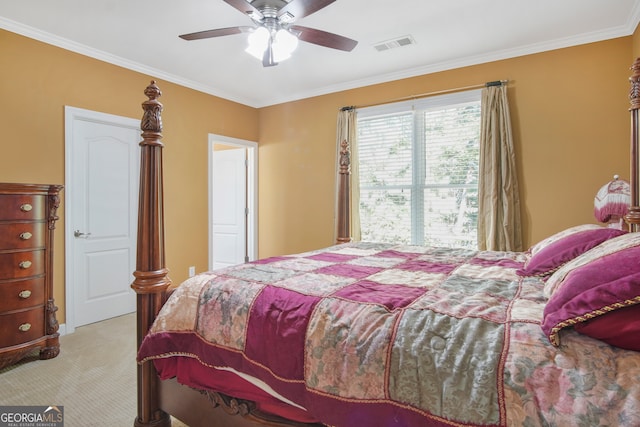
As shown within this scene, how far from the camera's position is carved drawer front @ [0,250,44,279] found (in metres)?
2.40

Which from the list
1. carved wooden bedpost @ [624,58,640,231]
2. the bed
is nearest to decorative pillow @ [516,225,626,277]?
the bed

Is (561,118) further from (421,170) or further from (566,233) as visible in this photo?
(566,233)

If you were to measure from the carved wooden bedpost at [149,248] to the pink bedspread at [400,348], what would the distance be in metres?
0.09

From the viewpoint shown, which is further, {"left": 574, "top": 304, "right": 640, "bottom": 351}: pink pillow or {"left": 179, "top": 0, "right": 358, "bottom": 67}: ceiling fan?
{"left": 179, "top": 0, "right": 358, "bottom": 67}: ceiling fan

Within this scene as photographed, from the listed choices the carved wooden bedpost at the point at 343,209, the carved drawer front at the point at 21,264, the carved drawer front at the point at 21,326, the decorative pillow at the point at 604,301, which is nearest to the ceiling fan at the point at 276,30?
the carved wooden bedpost at the point at 343,209

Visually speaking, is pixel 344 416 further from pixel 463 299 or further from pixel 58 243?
pixel 58 243

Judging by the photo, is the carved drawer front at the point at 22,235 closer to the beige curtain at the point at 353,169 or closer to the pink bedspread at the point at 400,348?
the pink bedspread at the point at 400,348

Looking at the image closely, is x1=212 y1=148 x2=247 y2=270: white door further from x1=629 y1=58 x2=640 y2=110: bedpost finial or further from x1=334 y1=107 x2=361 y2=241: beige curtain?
x1=629 y1=58 x2=640 y2=110: bedpost finial

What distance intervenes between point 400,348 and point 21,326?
2.82m

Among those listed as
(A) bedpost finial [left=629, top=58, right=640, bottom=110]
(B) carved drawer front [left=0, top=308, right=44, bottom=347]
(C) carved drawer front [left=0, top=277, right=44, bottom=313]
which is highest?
(A) bedpost finial [left=629, top=58, right=640, bottom=110]

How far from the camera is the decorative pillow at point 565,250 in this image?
5.10 ft

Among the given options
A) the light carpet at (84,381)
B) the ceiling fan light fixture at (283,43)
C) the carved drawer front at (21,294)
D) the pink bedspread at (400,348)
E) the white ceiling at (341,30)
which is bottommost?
the light carpet at (84,381)

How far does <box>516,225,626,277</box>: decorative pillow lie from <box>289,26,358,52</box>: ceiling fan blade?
178cm

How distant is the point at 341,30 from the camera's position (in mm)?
3041
